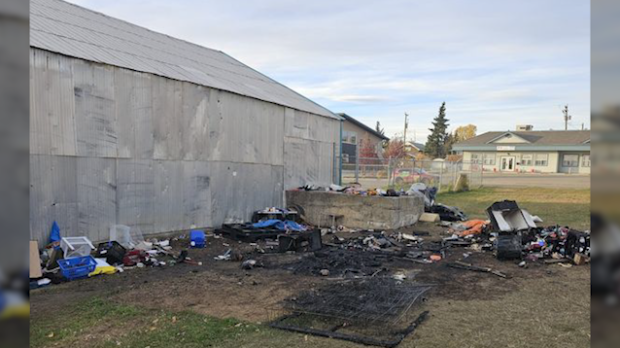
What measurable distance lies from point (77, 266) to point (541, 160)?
55522 mm

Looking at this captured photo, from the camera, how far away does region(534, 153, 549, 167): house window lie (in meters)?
52.1

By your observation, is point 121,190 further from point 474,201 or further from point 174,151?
point 474,201

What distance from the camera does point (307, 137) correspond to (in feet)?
55.6

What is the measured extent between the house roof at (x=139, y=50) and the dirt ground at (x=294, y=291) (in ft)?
16.6

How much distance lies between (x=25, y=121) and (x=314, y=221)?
14.2m

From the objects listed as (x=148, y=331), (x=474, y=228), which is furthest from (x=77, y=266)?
(x=474, y=228)

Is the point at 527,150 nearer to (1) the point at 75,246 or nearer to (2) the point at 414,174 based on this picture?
(2) the point at 414,174

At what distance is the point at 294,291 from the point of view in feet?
22.4

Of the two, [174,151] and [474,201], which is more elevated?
[174,151]

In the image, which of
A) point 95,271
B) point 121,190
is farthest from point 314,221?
point 95,271

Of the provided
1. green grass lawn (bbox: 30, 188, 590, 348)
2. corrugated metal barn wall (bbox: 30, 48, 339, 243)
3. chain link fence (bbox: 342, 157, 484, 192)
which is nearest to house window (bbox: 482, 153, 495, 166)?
chain link fence (bbox: 342, 157, 484, 192)

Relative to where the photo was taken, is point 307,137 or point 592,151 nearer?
point 592,151

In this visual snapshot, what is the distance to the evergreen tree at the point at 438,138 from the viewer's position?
235 ft

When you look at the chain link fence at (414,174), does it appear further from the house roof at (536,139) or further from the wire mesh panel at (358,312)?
the house roof at (536,139)
